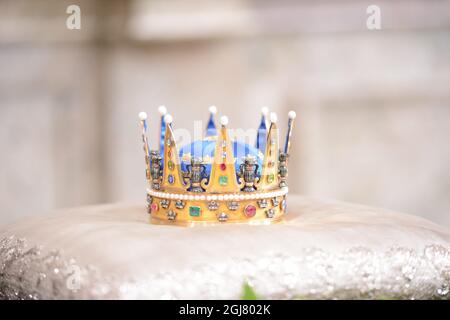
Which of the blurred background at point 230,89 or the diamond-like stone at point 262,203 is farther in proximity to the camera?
the blurred background at point 230,89

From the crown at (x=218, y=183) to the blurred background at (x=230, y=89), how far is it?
111 centimetres

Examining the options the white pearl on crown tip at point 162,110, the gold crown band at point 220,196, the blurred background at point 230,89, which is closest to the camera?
the gold crown band at point 220,196

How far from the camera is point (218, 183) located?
4.13ft

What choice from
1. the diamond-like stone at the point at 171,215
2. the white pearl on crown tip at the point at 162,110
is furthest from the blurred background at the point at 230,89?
the diamond-like stone at the point at 171,215

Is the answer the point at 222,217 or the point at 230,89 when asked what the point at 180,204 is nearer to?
the point at 222,217

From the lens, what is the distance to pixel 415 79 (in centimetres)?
233

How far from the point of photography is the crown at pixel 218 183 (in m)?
1.25

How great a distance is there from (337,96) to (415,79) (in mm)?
261

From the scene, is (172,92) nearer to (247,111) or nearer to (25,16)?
(247,111)

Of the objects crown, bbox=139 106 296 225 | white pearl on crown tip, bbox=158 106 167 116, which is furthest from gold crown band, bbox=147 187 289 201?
white pearl on crown tip, bbox=158 106 167 116

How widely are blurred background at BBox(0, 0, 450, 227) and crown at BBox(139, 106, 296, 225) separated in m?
1.11

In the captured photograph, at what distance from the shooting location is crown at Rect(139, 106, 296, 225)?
1247mm

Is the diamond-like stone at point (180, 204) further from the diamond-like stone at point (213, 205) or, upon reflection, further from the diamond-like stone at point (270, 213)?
the diamond-like stone at point (270, 213)

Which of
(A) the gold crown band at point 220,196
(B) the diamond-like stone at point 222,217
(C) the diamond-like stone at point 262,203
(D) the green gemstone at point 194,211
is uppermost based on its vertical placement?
(A) the gold crown band at point 220,196
